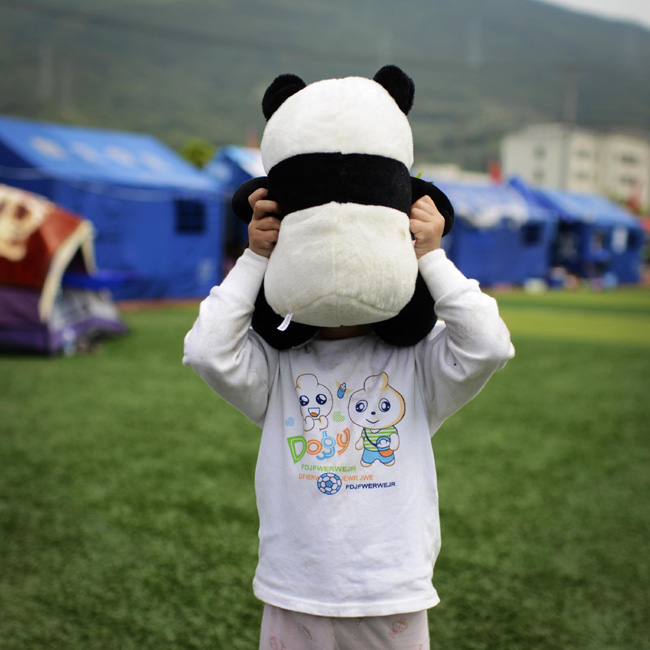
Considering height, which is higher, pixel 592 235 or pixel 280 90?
pixel 592 235

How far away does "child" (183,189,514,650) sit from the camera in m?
1.29

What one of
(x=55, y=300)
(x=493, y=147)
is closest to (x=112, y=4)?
(x=493, y=147)

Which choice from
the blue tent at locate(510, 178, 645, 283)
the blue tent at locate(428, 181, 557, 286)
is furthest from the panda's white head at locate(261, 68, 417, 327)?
the blue tent at locate(510, 178, 645, 283)

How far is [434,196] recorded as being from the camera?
4.52 ft

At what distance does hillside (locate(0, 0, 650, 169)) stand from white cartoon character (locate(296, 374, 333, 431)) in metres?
75.1

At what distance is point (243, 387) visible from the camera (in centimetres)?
136

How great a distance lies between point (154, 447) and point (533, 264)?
581 inches

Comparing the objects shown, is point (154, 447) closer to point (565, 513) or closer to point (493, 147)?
point (565, 513)

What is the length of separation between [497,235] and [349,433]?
1532 cm

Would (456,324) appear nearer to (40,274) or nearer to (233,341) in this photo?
(233,341)

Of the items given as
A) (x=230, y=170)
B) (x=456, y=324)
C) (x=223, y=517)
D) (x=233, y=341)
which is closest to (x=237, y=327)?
(x=233, y=341)

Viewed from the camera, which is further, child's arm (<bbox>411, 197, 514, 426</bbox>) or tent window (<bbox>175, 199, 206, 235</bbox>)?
tent window (<bbox>175, 199, 206, 235</bbox>)

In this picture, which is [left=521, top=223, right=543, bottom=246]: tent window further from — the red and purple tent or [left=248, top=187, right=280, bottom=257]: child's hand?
[left=248, top=187, right=280, bottom=257]: child's hand

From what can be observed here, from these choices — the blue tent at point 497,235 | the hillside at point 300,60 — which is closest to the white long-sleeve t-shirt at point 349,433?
the blue tent at point 497,235
